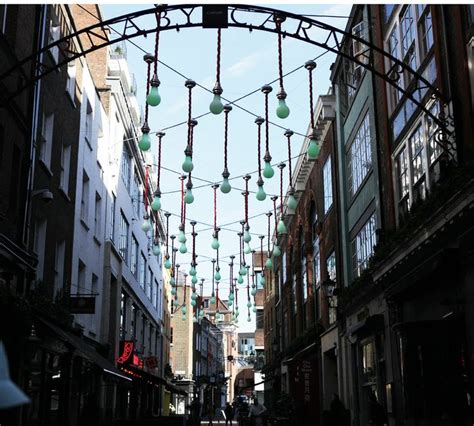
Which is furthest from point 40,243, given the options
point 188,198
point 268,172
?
point 268,172

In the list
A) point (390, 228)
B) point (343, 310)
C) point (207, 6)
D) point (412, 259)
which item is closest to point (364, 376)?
point (343, 310)

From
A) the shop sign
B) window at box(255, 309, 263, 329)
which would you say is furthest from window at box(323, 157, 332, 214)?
window at box(255, 309, 263, 329)

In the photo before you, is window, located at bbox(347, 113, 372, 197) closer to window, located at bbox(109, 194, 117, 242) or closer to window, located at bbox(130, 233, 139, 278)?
window, located at bbox(109, 194, 117, 242)

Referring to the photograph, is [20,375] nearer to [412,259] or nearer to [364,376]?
[412,259]

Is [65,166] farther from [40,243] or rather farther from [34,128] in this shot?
[34,128]

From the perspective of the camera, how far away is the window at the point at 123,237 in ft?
105

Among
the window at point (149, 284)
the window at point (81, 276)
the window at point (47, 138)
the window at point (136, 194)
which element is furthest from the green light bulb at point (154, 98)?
the window at point (149, 284)

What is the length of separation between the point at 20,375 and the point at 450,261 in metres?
9.01

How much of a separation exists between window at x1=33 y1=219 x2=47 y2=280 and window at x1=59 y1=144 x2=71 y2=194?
2.59 meters

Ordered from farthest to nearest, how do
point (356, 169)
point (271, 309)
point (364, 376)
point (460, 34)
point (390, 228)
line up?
point (271, 309) → point (356, 169) → point (364, 376) → point (390, 228) → point (460, 34)

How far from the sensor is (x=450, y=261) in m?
12.3

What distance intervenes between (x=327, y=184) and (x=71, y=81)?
11914mm

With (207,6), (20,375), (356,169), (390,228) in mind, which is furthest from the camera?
(356,169)

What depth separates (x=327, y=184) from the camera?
2897cm
